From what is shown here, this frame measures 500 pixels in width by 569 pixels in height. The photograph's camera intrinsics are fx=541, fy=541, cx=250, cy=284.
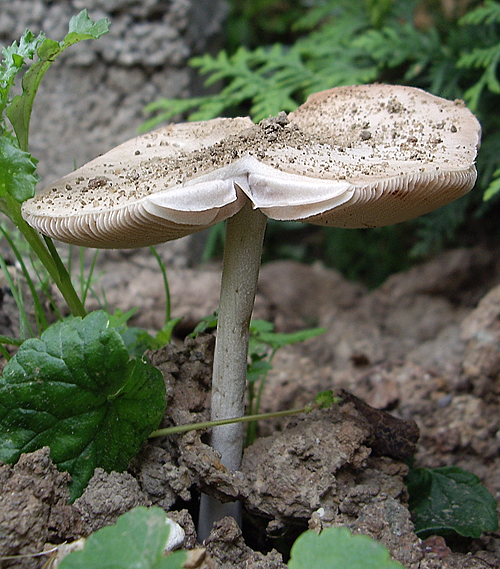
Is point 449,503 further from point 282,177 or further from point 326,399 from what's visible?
point 282,177

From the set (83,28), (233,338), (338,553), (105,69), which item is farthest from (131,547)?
(105,69)

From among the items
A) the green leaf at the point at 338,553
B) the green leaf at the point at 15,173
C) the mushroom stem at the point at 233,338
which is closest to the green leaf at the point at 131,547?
the green leaf at the point at 338,553

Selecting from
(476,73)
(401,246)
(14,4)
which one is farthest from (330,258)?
(14,4)

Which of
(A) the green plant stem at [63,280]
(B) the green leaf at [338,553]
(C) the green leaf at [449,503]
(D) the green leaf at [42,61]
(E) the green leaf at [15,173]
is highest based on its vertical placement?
(D) the green leaf at [42,61]

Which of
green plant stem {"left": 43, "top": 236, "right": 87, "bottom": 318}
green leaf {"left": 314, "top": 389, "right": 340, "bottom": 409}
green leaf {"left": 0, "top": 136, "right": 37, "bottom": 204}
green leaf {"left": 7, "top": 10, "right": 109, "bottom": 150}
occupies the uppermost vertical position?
green leaf {"left": 7, "top": 10, "right": 109, "bottom": 150}

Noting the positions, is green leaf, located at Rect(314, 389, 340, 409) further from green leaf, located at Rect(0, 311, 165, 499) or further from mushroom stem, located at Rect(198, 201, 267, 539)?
green leaf, located at Rect(0, 311, 165, 499)

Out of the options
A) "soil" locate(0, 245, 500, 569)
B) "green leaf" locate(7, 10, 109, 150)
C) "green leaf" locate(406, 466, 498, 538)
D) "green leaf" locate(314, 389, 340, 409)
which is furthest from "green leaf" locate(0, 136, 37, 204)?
"green leaf" locate(406, 466, 498, 538)

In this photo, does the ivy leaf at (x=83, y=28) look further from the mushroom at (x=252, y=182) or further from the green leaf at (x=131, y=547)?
the green leaf at (x=131, y=547)
